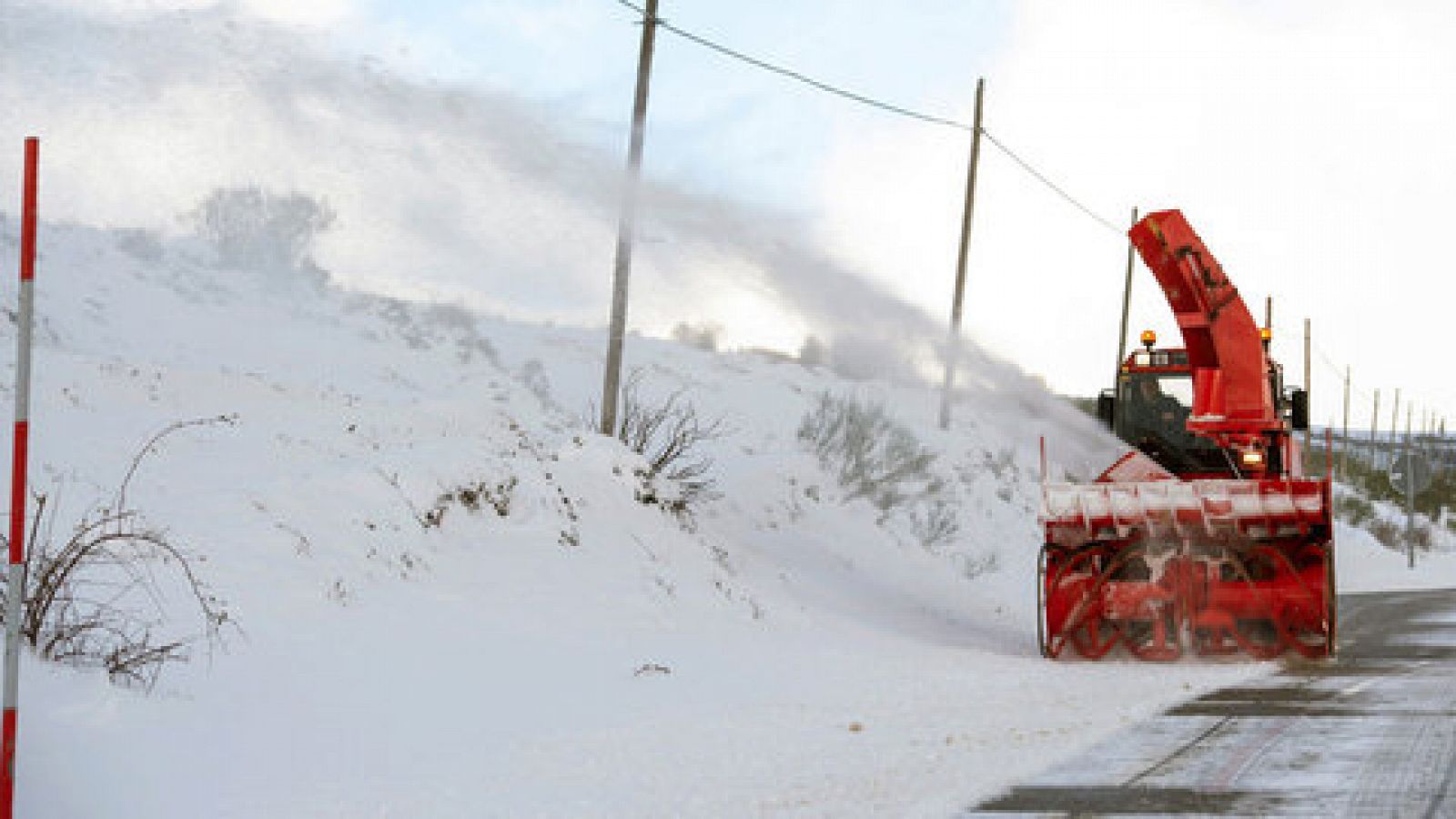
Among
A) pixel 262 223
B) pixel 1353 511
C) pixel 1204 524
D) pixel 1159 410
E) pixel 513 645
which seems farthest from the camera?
pixel 1353 511

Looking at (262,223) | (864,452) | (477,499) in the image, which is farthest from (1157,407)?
(262,223)

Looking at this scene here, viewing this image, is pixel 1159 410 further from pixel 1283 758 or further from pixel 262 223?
pixel 262 223

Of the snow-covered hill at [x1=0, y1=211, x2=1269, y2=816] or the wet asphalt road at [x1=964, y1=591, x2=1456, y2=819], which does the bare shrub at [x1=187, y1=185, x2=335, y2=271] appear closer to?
the snow-covered hill at [x1=0, y1=211, x2=1269, y2=816]

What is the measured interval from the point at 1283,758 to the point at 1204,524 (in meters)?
5.73

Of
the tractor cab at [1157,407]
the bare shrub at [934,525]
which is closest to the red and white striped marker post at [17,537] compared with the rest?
the tractor cab at [1157,407]

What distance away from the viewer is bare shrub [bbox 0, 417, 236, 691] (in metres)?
9.29

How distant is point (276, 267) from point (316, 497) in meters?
31.8

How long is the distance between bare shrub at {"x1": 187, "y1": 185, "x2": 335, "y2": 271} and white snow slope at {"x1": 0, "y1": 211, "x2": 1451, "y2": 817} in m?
20.6

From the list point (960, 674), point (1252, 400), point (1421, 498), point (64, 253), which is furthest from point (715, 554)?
point (1421, 498)

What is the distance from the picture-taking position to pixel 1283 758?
1011cm

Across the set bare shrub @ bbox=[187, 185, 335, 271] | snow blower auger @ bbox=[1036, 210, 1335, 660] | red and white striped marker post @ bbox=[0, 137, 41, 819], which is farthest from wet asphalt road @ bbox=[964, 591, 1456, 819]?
bare shrub @ bbox=[187, 185, 335, 271]

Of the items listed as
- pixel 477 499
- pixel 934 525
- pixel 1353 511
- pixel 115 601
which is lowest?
pixel 115 601

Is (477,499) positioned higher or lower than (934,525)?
higher

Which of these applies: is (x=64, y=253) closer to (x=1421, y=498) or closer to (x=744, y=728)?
(x=744, y=728)
